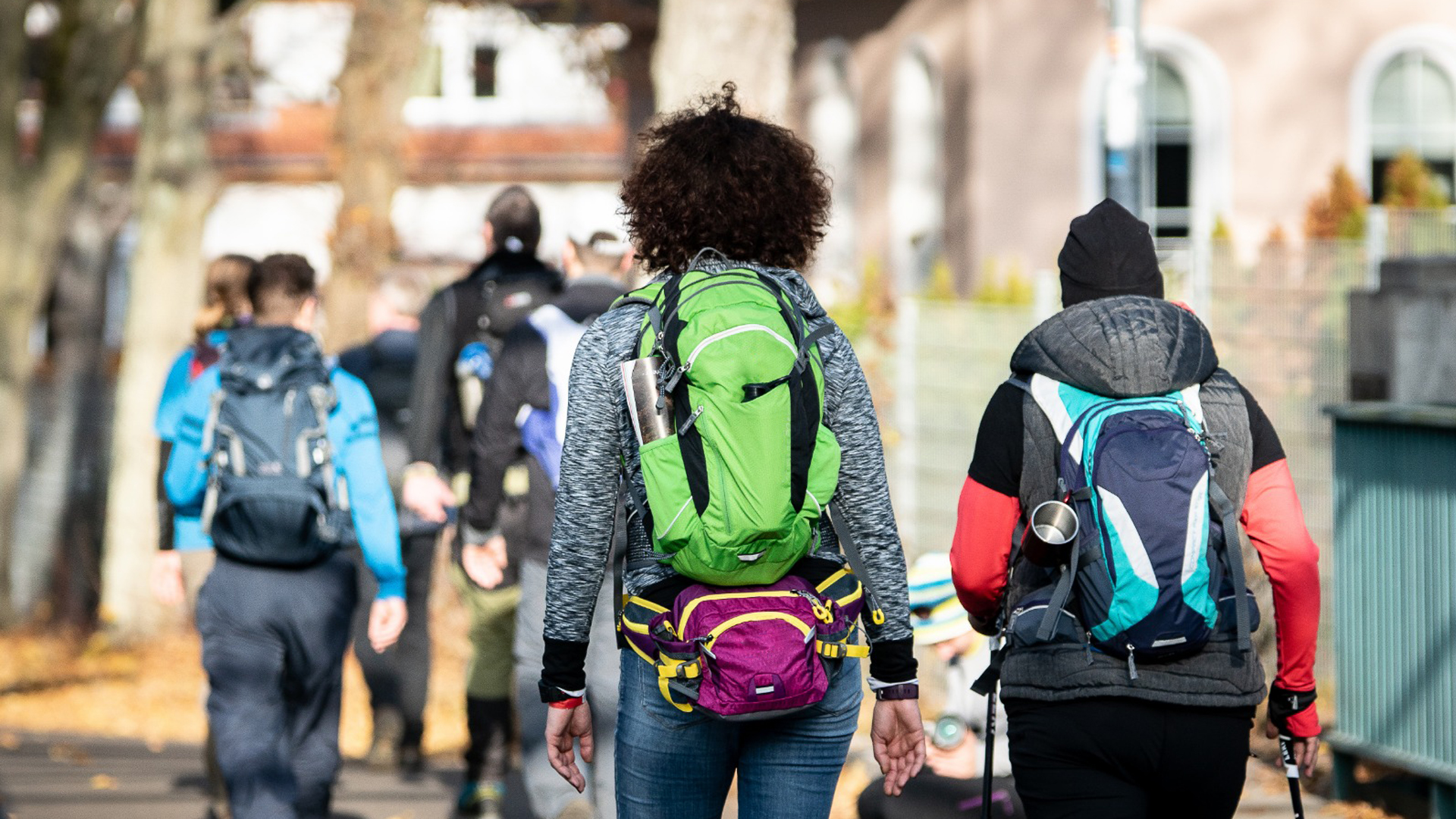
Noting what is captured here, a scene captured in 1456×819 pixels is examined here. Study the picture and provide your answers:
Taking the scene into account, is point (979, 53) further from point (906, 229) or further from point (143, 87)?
point (143, 87)

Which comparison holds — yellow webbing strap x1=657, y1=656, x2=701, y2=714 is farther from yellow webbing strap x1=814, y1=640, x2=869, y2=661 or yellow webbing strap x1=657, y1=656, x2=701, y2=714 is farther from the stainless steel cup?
the stainless steel cup

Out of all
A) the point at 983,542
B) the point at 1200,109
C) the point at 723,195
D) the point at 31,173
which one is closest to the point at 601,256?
the point at 723,195

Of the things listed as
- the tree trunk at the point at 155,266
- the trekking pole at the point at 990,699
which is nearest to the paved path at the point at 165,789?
the trekking pole at the point at 990,699

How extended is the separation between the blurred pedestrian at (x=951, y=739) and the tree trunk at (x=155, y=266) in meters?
10.1

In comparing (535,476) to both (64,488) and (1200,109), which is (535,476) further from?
(1200,109)

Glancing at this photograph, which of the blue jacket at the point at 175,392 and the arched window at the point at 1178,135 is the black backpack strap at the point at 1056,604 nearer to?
the blue jacket at the point at 175,392

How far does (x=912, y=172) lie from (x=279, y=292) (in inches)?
577

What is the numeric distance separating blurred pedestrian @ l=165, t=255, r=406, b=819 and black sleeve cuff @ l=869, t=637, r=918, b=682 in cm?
221

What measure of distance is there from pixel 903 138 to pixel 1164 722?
16.6 m

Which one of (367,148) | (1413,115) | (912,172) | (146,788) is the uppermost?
(1413,115)

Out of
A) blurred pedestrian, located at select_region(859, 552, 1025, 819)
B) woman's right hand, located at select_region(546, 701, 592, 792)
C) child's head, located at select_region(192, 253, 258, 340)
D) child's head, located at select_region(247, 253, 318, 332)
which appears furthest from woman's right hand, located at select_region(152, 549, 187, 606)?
woman's right hand, located at select_region(546, 701, 592, 792)

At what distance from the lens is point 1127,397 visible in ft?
11.0

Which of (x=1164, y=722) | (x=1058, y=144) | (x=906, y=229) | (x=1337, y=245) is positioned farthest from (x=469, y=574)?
(x=906, y=229)

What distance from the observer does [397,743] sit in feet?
26.6
